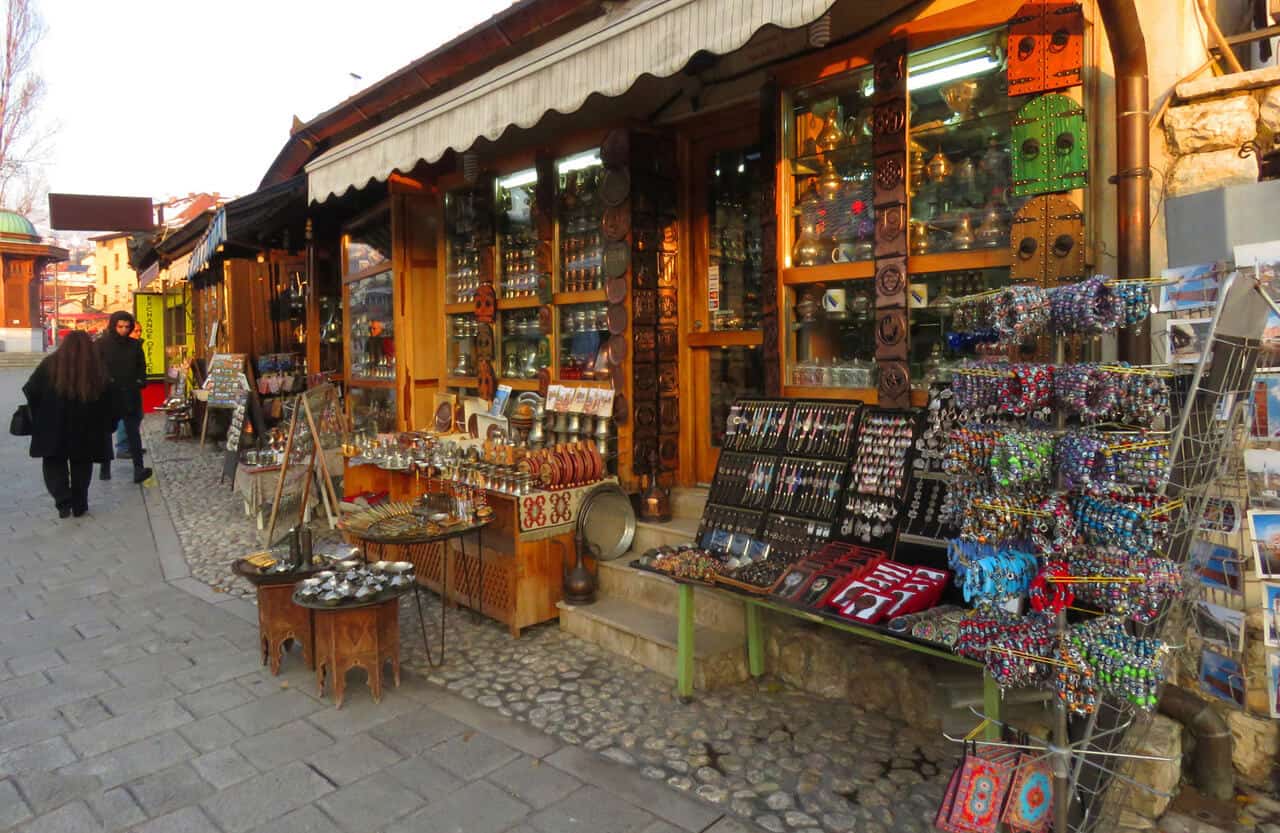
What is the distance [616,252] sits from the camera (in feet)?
18.0

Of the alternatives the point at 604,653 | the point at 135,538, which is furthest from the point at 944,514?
the point at 135,538

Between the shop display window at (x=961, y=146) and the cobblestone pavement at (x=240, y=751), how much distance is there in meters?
2.97

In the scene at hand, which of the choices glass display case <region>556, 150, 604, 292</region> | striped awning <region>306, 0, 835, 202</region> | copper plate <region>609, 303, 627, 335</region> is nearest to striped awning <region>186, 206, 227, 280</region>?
striped awning <region>306, 0, 835, 202</region>

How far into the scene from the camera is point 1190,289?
3.03 m

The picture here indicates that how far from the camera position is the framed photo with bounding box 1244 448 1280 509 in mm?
2887

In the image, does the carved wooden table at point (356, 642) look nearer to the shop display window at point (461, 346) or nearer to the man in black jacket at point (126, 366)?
the shop display window at point (461, 346)

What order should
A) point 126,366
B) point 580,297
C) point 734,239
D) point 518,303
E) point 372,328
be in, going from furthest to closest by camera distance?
point 126,366 < point 372,328 < point 518,303 < point 580,297 < point 734,239

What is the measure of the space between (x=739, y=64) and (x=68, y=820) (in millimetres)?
5067

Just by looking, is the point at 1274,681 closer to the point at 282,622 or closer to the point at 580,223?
the point at 282,622

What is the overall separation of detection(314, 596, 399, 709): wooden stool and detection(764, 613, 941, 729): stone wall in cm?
195

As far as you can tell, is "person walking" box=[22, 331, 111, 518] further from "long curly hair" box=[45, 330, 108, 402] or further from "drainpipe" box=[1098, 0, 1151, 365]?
"drainpipe" box=[1098, 0, 1151, 365]

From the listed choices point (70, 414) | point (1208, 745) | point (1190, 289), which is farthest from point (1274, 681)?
point (70, 414)

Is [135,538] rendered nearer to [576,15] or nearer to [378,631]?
[378,631]

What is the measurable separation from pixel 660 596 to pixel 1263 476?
2942mm
